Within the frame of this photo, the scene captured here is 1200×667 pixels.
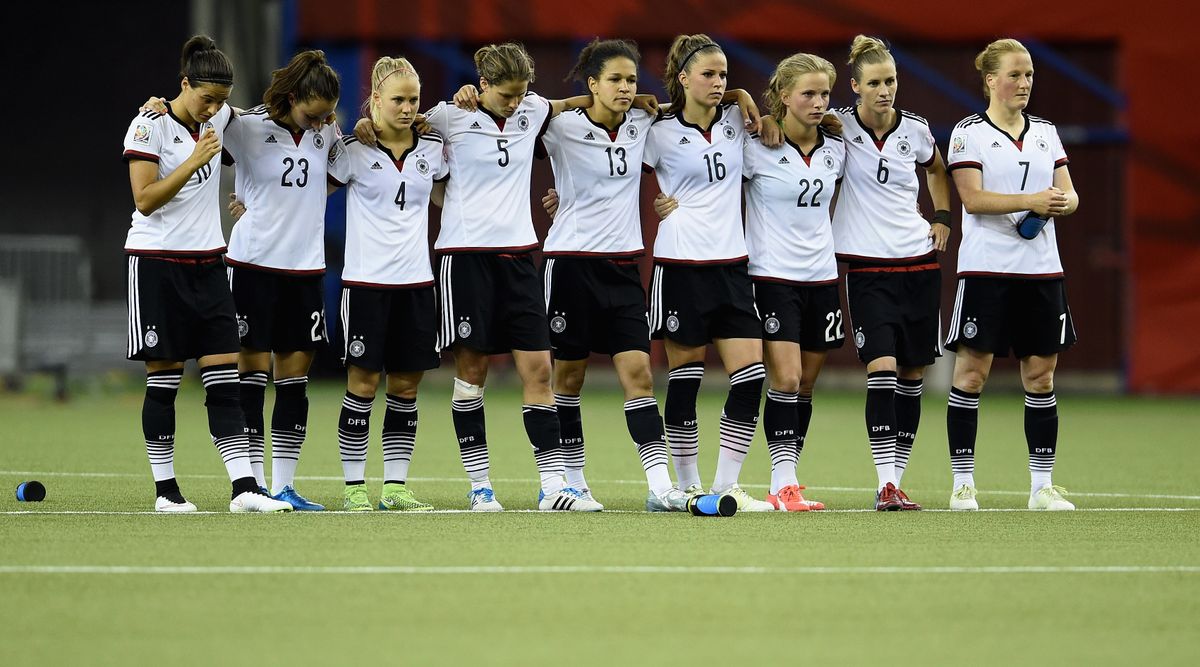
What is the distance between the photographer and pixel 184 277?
7.75 meters

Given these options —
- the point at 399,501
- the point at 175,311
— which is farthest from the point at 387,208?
the point at 399,501

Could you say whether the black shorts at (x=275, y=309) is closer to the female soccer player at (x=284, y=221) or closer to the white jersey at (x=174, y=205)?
the female soccer player at (x=284, y=221)

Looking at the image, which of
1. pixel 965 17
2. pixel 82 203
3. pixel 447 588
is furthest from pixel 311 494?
→ pixel 82 203

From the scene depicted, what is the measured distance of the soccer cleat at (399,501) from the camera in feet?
26.3

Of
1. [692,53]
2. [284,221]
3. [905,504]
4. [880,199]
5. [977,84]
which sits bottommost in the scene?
[905,504]

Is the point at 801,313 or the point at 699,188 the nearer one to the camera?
the point at 699,188

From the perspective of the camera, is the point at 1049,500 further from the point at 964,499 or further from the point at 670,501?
the point at 670,501

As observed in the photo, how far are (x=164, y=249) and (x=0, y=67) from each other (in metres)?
19.4

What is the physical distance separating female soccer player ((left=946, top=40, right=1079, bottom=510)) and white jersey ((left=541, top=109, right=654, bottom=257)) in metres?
1.69

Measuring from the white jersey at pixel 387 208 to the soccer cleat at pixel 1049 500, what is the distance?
10.6 feet

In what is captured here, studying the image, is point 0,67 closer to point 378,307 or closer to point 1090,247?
point 1090,247

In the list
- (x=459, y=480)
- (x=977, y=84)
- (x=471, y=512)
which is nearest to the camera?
(x=471, y=512)

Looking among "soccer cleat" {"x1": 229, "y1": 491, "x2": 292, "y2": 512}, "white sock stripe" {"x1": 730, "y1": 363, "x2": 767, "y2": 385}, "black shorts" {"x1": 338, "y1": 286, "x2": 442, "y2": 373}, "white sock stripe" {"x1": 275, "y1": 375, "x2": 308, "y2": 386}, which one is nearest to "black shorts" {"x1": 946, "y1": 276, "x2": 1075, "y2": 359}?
"white sock stripe" {"x1": 730, "y1": 363, "x2": 767, "y2": 385}

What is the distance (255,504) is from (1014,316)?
3902 mm
